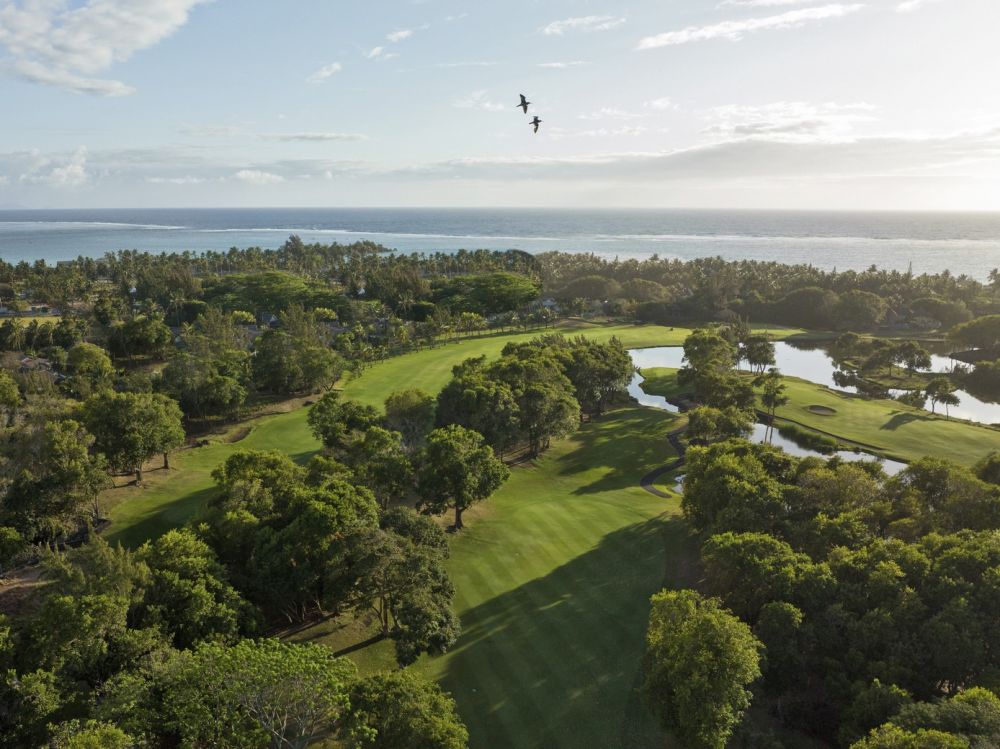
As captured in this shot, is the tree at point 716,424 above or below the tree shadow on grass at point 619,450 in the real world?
above

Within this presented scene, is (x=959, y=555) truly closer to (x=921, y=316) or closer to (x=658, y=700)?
(x=658, y=700)

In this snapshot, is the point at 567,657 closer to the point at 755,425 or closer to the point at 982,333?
the point at 755,425

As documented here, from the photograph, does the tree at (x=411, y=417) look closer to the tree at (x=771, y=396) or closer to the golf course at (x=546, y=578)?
the golf course at (x=546, y=578)

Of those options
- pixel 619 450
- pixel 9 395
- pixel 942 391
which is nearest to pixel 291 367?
pixel 9 395

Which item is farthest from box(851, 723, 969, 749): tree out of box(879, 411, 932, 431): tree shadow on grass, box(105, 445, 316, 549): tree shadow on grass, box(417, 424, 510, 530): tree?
box(879, 411, 932, 431): tree shadow on grass

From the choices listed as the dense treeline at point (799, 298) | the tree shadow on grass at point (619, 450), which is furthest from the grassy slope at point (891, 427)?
the dense treeline at point (799, 298)

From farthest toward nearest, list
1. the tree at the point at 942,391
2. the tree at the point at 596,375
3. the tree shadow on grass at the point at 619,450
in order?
the tree at the point at 942,391, the tree at the point at 596,375, the tree shadow on grass at the point at 619,450

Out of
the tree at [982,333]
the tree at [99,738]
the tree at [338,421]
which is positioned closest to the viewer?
the tree at [99,738]

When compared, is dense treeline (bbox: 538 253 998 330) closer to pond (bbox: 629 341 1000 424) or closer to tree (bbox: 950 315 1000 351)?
pond (bbox: 629 341 1000 424)
